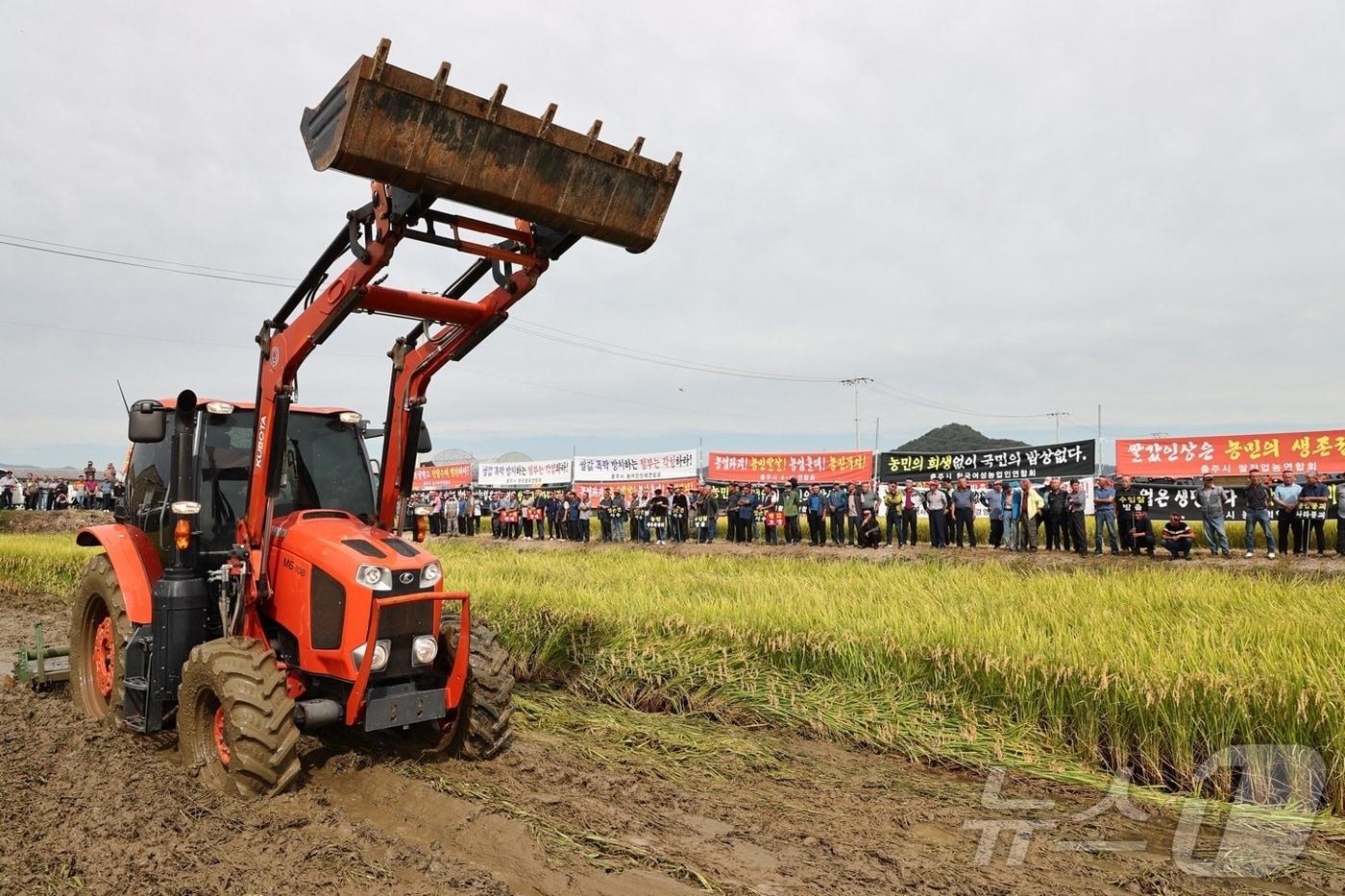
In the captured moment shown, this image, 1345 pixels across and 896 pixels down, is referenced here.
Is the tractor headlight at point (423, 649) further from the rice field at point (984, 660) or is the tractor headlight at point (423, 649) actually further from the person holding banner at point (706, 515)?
the person holding banner at point (706, 515)

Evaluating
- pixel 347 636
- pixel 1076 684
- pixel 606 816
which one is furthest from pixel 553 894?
pixel 1076 684

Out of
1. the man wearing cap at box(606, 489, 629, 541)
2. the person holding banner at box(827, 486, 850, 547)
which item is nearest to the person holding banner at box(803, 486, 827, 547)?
the person holding banner at box(827, 486, 850, 547)

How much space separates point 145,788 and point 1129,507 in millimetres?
16492

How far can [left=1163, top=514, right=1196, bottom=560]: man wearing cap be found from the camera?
15.6 m

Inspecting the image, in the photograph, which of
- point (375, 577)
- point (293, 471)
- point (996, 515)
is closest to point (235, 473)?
point (293, 471)

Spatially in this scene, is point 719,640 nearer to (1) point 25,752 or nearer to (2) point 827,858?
(2) point 827,858

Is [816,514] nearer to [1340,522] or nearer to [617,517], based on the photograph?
[617,517]

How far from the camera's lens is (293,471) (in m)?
5.76

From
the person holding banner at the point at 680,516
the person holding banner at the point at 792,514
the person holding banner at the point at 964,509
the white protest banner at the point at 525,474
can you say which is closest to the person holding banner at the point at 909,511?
the person holding banner at the point at 964,509

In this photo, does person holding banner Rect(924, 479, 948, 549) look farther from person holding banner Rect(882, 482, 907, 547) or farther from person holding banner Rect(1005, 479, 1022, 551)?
person holding banner Rect(1005, 479, 1022, 551)

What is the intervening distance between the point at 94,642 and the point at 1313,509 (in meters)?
17.4

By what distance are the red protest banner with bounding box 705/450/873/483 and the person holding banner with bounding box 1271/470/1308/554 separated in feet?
36.0

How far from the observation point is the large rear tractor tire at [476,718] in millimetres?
5129

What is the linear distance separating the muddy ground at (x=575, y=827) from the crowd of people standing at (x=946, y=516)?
21.8 ft
